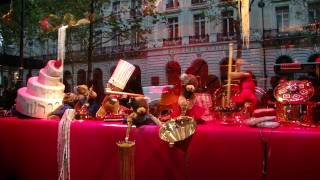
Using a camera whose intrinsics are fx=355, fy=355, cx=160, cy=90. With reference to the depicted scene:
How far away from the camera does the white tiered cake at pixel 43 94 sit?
384 centimetres

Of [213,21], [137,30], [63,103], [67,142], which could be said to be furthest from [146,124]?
[137,30]

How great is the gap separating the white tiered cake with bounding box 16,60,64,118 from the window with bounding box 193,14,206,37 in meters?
4.85

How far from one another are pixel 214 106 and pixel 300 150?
138 cm

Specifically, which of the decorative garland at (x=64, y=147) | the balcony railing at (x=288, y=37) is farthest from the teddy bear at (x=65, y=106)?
the balcony railing at (x=288, y=37)

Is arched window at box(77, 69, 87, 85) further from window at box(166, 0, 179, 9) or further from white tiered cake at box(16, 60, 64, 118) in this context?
white tiered cake at box(16, 60, 64, 118)

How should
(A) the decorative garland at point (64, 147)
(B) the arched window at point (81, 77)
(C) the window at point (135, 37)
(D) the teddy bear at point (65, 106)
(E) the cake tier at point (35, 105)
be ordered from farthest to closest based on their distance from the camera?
(B) the arched window at point (81, 77), (C) the window at point (135, 37), (E) the cake tier at point (35, 105), (D) the teddy bear at point (65, 106), (A) the decorative garland at point (64, 147)

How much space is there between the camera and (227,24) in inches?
314

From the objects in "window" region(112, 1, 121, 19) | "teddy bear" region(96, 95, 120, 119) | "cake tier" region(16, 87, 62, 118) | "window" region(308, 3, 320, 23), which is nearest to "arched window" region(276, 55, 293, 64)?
"window" region(308, 3, 320, 23)

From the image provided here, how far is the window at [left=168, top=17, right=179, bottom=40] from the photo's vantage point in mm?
8759

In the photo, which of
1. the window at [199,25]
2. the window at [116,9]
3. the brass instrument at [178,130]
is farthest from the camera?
the window at [116,9]

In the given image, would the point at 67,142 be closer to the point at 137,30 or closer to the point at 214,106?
the point at 214,106

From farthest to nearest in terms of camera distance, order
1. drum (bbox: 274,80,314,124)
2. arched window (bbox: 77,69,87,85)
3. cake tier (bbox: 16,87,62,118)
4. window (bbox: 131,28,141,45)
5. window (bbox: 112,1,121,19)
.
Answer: window (bbox: 112,1,121,19) < arched window (bbox: 77,69,87,85) < window (bbox: 131,28,141,45) < cake tier (bbox: 16,87,62,118) < drum (bbox: 274,80,314,124)

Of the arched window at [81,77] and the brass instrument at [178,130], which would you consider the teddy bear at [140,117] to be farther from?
the arched window at [81,77]

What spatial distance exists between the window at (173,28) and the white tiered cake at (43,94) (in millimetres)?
5004
